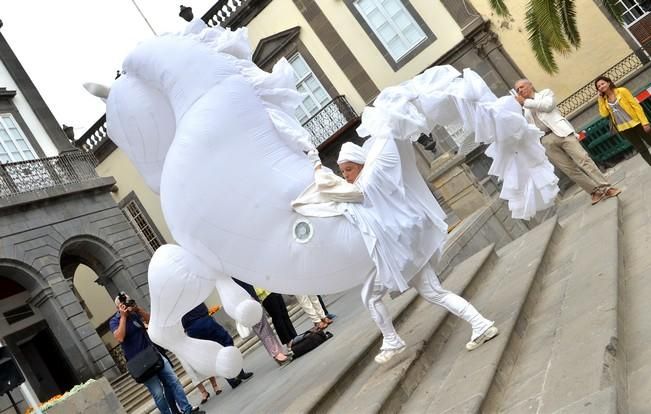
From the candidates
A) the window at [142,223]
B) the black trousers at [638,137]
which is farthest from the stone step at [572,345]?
the window at [142,223]

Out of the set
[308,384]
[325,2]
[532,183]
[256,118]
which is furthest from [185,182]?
[325,2]

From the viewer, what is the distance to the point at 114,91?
4758 millimetres

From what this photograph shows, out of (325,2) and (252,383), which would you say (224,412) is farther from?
(325,2)

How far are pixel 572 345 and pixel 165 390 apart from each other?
446 cm

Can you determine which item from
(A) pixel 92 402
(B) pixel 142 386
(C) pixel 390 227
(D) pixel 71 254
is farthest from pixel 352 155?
(D) pixel 71 254

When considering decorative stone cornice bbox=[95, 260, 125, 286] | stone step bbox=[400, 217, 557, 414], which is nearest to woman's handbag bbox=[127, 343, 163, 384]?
stone step bbox=[400, 217, 557, 414]

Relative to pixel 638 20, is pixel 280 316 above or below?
below

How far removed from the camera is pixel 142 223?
24500mm

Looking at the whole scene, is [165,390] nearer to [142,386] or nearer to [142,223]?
[142,386]

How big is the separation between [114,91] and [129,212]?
21.0 metres

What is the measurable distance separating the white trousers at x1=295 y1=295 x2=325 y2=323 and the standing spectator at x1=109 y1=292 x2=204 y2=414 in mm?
2046

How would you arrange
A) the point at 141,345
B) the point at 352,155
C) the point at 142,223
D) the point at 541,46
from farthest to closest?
1. the point at 142,223
2. the point at 541,46
3. the point at 141,345
4. the point at 352,155

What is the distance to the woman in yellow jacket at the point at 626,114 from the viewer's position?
7531 millimetres

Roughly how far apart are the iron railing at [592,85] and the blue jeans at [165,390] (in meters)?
14.8
